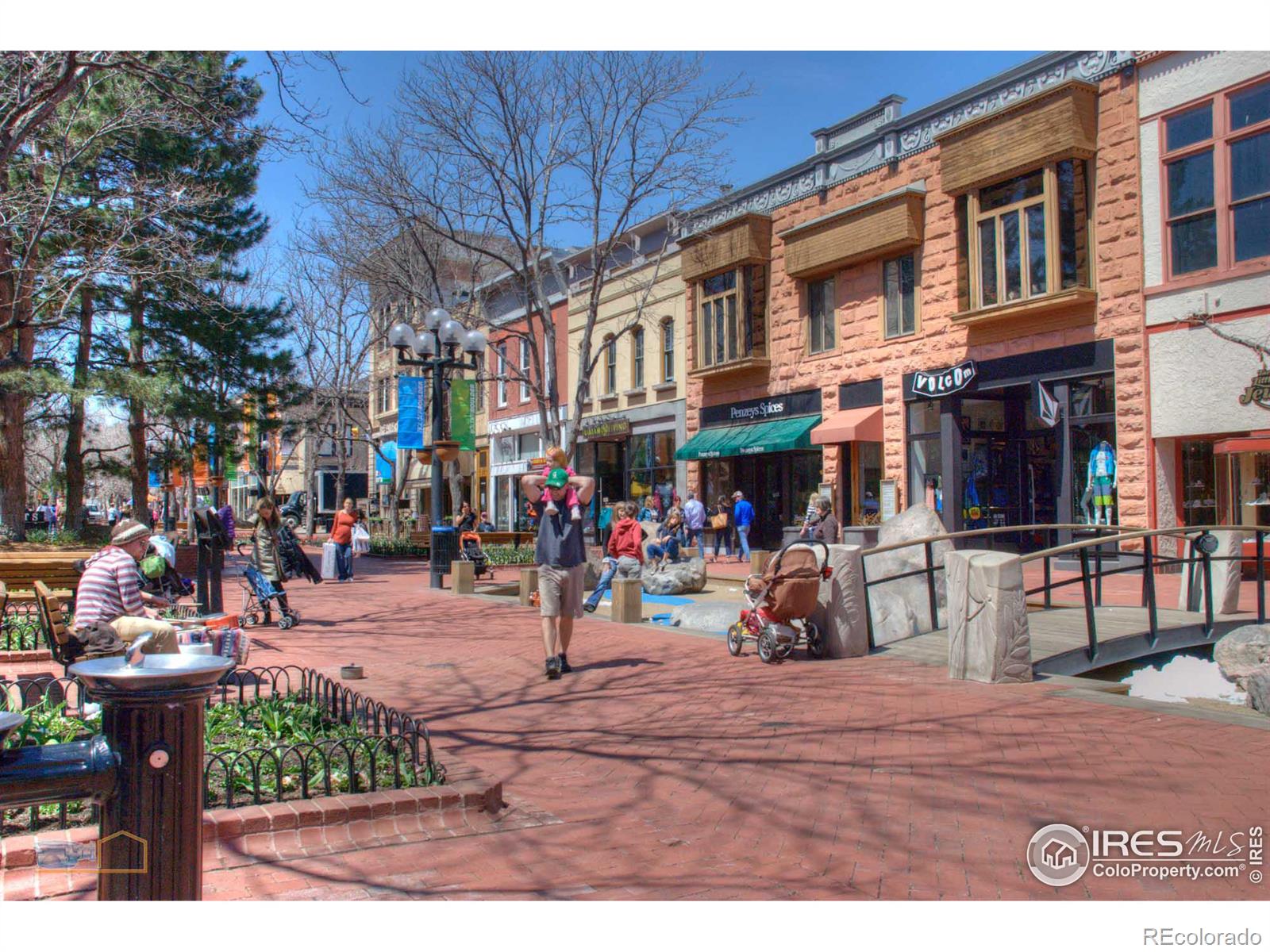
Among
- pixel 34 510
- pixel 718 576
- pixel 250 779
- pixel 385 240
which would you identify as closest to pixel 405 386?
pixel 385 240

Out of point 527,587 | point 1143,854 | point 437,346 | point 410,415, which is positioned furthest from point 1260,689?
point 410,415

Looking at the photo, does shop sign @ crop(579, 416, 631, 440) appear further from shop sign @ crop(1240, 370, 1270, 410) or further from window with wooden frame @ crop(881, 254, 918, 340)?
shop sign @ crop(1240, 370, 1270, 410)

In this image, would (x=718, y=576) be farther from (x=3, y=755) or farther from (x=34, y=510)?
(x=34, y=510)

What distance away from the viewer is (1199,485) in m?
15.6

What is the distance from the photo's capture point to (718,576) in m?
17.8

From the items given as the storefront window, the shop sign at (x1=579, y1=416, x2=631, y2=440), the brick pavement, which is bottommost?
the brick pavement

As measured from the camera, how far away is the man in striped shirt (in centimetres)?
654

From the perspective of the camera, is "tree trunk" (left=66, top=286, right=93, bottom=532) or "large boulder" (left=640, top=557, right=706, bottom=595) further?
"tree trunk" (left=66, top=286, right=93, bottom=532)

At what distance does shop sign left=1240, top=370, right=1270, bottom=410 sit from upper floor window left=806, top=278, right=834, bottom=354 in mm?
9594

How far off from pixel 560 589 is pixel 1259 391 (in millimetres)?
11573

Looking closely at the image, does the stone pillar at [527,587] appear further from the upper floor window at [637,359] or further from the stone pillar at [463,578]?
the upper floor window at [637,359]

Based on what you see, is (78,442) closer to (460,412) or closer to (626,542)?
(460,412)

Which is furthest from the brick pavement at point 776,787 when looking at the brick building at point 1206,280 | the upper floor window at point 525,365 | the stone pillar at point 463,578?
the upper floor window at point 525,365

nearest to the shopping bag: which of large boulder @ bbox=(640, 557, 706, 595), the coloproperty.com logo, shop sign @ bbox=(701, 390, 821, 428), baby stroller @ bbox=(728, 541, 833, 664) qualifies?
large boulder @ bbox=(640, 557, 706, 595)
